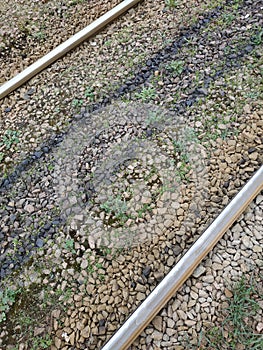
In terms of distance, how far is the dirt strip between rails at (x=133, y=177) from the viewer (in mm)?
Answer: 2203

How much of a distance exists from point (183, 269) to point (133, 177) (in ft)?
2.19

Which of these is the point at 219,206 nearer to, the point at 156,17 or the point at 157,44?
the point at 157,44

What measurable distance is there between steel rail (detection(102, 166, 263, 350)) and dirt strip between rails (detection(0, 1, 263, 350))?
50 mm

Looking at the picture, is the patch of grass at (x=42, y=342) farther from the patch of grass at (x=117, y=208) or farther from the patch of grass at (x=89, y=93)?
the patch of grass at (x=89, y=93)

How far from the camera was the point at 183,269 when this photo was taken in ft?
7.31

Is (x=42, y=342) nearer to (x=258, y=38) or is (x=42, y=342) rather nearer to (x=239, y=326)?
(x=239, y=326)

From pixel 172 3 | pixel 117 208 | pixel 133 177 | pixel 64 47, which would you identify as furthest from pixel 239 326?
A: pixel 172 3

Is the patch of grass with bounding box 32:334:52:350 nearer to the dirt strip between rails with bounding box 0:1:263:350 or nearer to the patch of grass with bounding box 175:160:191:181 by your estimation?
the dirt strip between rails with bounding box 0:1:263:350

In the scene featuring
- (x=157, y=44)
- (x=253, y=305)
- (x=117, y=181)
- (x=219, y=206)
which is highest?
(x=157, y=44)

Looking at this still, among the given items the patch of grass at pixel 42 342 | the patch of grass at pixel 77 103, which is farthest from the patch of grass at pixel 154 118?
the patch of grass at pixel 42 342

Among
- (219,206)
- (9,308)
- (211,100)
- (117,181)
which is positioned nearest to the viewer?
(9,308)

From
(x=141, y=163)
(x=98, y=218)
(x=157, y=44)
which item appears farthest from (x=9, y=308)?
(x=157, y=44)

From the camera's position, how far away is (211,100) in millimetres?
2887

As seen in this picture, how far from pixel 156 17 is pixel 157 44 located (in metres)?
0.31
